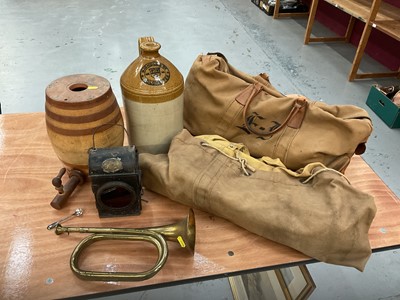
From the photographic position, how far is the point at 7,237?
0.83 meters

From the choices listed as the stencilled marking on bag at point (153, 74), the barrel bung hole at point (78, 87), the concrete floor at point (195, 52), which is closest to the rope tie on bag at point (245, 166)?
the stencilled marking on bag at point (153, 74)

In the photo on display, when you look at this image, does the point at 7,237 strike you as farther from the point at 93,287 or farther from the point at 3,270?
the point at 93,287

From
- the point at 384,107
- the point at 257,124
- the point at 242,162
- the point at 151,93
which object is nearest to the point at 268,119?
the point at 257,124

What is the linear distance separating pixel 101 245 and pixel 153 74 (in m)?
0.45

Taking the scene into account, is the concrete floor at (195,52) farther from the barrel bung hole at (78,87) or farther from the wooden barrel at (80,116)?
the barrel bung hole at (78,87)

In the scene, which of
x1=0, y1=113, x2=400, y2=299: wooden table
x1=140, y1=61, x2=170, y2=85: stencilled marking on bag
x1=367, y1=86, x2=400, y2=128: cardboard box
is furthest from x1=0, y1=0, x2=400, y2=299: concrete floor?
x1=140, y1=61, x2=170, y2=85: stencilled marking on bag

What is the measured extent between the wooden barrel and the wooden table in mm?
146

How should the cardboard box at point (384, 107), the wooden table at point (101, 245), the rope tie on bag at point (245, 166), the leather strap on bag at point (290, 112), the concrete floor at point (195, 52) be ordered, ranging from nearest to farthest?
the wooden table at point (101, 245)
the rope tie on bag at point (245, 166)
the leather strap on bag at point (290, 112)
the concrete floor at point (195, 52)
the cardboard box at point (384, 107)

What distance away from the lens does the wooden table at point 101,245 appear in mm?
748

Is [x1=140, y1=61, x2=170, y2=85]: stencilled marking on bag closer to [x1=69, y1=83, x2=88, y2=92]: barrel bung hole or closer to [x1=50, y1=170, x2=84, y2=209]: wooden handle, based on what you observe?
[x1=69, y1=83, x2=88, y2=92]: barrel bung hole

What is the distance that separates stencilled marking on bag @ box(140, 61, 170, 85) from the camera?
89 centimetres

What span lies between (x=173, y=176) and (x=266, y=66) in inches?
89.4

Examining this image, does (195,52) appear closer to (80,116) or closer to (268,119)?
(268,119)

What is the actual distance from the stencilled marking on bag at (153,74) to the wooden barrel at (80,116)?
0.10 metres
